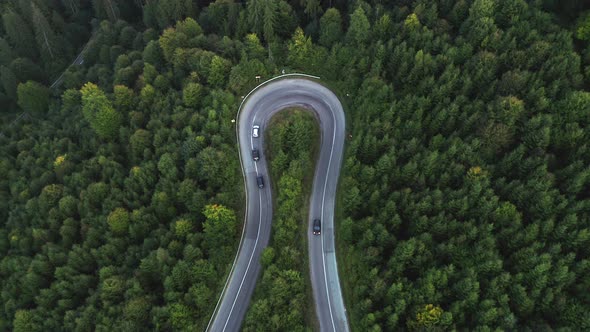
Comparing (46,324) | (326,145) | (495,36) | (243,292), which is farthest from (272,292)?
(495,36)

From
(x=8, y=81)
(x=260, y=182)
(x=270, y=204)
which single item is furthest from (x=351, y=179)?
(x=8, y=81)

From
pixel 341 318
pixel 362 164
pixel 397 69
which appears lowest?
pixel 341 318

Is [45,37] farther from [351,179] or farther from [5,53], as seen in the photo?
[351,179]

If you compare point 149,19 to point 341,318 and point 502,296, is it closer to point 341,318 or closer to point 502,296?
point 341,318

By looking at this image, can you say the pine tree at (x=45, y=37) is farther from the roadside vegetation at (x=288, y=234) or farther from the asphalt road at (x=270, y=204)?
the roadside vegetation at (x=288, y=234)

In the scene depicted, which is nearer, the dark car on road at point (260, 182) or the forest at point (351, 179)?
the forest at point (351, 179)

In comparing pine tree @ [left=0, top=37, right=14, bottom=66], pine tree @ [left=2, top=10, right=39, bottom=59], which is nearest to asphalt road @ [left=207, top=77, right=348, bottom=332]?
pine tree @ [left=2, top=10, right=39, bottom=59]

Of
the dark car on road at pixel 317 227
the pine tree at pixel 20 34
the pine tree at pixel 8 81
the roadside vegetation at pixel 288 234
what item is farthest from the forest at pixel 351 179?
the pine tree at pixel 20 34
